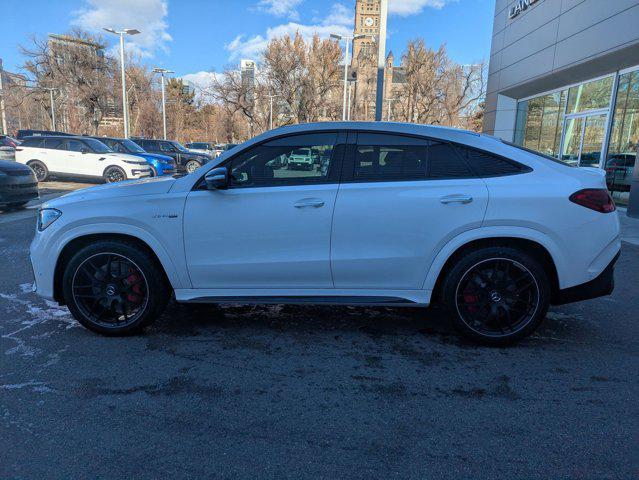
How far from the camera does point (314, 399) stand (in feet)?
9.39

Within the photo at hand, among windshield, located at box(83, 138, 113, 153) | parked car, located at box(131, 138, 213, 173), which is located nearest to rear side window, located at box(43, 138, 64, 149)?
windshield, located at box(83, 138, 113, 153)

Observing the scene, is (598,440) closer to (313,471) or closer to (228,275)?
(313,471)

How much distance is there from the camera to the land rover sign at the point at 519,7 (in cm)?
1581

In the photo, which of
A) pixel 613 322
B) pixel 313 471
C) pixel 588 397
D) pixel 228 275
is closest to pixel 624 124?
pixel 613 322

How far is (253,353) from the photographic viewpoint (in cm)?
348

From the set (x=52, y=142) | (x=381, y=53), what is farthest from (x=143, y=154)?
(x=381, y=53)

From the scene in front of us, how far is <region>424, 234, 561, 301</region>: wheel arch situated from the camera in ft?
11.3

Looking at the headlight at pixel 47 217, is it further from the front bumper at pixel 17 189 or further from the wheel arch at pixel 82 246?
the front bumper at pixel 17 189

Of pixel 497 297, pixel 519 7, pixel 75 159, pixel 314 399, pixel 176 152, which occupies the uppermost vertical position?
pixel 519 7

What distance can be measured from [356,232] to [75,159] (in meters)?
16.2

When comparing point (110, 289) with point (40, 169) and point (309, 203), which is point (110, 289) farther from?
point (40, 169)

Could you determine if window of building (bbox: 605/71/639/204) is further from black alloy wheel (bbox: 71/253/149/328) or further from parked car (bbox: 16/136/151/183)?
parked car (bbox: 16/136/151/183)

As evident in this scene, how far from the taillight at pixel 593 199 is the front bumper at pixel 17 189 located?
10.9m

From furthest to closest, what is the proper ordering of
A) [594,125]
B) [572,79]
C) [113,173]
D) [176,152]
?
[176,152]
[113,173]
[572,79]
[594,125]
